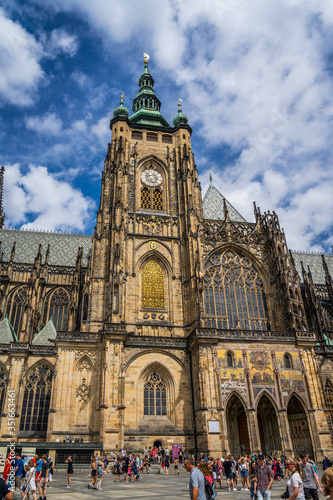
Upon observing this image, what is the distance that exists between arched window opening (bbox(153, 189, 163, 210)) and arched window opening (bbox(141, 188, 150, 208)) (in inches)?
22.8

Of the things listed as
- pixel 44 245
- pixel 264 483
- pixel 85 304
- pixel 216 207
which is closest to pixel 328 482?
pixel 264 483

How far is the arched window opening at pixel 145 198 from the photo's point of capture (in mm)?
36594

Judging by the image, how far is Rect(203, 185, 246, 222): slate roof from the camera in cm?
3891

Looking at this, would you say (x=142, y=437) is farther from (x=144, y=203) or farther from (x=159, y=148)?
(x=159, y=148)

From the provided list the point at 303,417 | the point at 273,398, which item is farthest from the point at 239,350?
the point at 303,417

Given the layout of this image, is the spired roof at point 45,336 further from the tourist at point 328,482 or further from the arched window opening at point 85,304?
the tourist at point 328,482

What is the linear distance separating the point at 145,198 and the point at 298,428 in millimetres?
22428

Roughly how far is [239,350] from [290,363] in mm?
3988

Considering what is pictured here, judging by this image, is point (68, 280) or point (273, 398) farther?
point (68, 280)

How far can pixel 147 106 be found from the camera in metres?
46.6

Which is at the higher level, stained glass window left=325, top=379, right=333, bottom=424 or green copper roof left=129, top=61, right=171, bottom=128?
green copper roof left=129, top=61, right=171, bottom=128

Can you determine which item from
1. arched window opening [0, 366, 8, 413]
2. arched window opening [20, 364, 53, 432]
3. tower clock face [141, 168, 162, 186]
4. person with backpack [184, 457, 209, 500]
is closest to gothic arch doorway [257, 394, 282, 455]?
arched window opening [20, 364, 53, 432]

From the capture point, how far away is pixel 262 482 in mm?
8555

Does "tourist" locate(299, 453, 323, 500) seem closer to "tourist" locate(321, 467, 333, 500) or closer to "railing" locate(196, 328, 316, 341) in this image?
"tourist" locate(321, 467, 333, 500)
